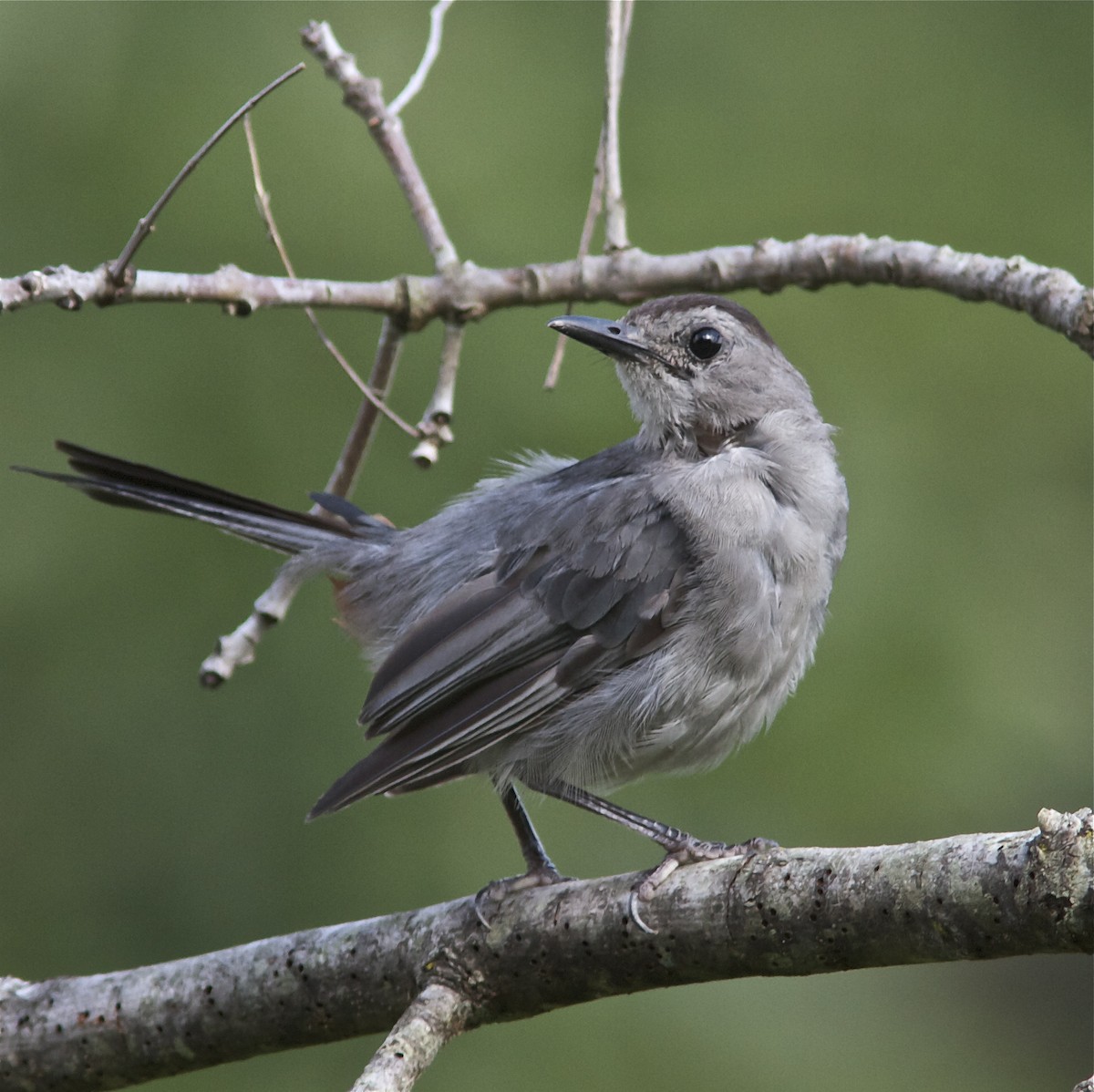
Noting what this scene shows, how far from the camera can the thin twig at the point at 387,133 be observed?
358cm

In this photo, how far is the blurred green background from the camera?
4312mm

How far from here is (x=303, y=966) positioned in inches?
118

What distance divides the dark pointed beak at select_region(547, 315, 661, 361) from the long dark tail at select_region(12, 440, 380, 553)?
0.80 m

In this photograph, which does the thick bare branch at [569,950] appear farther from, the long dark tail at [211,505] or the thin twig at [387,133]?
the thin twig at [387,133]

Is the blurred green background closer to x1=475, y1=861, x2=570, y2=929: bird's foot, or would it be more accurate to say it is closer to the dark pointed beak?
the dark pointed beak

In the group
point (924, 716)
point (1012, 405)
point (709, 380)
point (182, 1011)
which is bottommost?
point (182, 1011)

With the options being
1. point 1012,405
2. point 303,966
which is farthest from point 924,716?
point 303,966


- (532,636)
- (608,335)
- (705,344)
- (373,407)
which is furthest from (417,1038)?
(705,344)

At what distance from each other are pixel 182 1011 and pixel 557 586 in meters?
1.32

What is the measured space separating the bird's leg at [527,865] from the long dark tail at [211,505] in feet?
3.00

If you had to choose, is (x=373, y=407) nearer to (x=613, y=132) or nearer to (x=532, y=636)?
(x=532, y=636)

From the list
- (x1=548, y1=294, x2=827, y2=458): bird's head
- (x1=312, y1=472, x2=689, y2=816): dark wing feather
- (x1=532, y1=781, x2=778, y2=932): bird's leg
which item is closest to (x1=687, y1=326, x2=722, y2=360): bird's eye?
(x1=548, y1=294, x2=827, y2=458): bird's head

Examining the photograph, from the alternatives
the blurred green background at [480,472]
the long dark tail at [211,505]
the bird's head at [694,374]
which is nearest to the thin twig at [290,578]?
the long dark tail at [211,505]

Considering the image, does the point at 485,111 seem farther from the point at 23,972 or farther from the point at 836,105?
the point at 23,972
